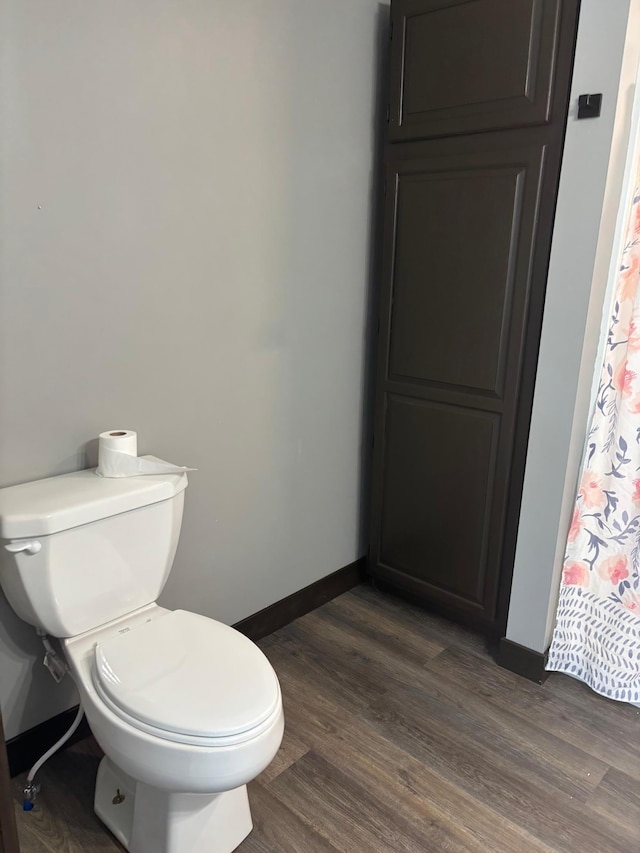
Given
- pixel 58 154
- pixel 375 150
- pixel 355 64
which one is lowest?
pixel 58 154

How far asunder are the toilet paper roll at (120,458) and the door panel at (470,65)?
52.4 inches

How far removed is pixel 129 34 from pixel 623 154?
130cm

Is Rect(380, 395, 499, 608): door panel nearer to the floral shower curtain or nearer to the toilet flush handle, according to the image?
the floral shower curtain

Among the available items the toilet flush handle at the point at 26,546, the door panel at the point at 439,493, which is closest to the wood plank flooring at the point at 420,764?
the door panel at the point at 439,493

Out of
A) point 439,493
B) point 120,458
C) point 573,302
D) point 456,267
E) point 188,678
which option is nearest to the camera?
point 188,678

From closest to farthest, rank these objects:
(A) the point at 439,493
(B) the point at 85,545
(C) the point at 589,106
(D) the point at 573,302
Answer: (B) the point at 85,545 → (C) the point at 589,106 → (D) the point at 573,302 → (A) the point at 439,493

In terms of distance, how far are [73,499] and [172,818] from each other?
0.71m

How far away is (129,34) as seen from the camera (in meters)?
1.49

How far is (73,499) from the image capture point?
4.64 ft

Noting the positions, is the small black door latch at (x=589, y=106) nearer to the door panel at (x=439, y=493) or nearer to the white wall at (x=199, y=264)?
the white wall at (x=199, y=264)

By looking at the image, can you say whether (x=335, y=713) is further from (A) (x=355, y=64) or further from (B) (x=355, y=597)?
Answer: (A) (x=355, y=64)

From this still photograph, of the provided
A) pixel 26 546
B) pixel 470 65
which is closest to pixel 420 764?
pixel 26 546

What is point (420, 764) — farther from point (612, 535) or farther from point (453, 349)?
point (453, 349)

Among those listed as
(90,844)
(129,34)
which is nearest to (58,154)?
(129,34)
